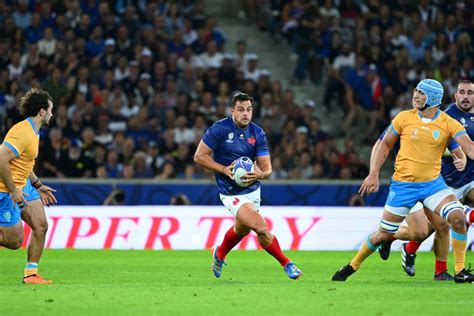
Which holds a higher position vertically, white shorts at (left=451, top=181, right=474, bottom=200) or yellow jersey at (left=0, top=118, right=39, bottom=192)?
yellow jersey at (left=0, top=118, right=39, bottom=192)

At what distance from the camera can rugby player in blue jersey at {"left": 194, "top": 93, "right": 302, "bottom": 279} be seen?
42.3ft

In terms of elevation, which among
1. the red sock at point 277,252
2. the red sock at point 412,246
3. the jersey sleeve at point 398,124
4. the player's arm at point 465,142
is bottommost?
the red sock at point 412,246

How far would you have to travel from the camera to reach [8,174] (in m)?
11.7

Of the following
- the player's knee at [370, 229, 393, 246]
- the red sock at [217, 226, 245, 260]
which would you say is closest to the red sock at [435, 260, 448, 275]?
the player's knee at [370, 229, 393, 246]

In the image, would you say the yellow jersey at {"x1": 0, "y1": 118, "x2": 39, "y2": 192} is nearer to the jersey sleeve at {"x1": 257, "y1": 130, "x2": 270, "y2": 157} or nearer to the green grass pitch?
the green grass pitch

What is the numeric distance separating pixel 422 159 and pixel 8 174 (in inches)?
179

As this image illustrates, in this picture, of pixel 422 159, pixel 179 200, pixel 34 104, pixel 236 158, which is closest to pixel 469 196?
pixel 422 159

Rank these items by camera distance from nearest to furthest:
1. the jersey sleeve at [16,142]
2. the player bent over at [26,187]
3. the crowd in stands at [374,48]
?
the jersey sleeve at [16,142]
the player bent over at [26,187]
the crowd in stands at [374,48]

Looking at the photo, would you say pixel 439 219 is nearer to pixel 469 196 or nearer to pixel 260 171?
pixel 469 196

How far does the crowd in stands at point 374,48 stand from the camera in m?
25.3

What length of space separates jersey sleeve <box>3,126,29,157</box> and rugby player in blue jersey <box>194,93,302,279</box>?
→ 7.09ft

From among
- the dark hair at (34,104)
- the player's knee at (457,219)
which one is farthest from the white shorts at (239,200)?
the dark hair at (34,104)

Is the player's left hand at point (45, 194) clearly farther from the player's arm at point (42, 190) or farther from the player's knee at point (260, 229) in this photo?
the player's knee at point (260, 229)

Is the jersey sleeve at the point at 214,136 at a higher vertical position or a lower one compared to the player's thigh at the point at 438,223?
higher
